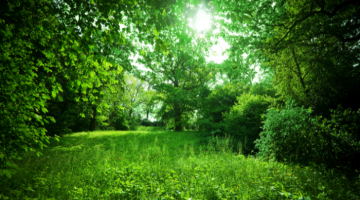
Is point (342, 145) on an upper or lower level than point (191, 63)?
lower

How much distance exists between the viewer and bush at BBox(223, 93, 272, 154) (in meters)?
9.71

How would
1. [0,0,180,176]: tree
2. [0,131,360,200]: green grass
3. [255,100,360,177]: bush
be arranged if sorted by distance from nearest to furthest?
[0,0,180,176]: tree → [0,131,360,200]: green grass → [255,100,360,177]: bush

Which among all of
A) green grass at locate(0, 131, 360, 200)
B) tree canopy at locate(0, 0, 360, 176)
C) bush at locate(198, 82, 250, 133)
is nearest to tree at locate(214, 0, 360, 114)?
tree canopy at locate(0, 0, 360, 176)

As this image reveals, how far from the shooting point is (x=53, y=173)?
4.77 m

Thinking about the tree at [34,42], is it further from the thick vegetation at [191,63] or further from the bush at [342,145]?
the bush at [342,145]

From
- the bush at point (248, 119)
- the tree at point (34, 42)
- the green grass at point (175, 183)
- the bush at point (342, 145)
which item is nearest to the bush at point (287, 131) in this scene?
the bush at point (342, 145)

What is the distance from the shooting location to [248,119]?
10234 millimetres

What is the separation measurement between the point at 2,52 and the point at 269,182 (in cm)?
621

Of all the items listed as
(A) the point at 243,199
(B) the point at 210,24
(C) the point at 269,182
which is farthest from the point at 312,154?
(B) the point at 210,24

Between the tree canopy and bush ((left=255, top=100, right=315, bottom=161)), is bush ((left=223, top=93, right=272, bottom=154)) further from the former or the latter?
bush ((left=255, top=100, right=315, bottom=161))

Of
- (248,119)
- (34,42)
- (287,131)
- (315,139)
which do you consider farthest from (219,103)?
(34,42)

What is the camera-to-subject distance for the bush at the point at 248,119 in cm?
971

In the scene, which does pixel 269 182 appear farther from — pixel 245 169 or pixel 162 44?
pixel 162 44

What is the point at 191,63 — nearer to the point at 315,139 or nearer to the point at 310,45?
the point at 315,139
